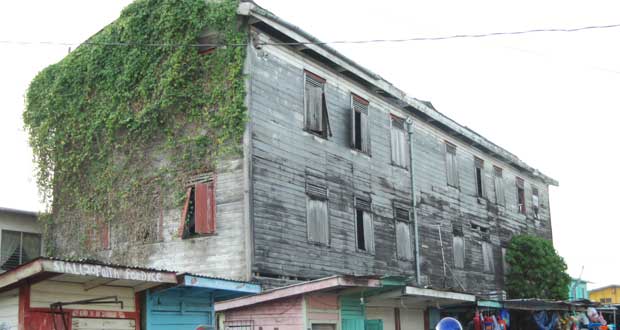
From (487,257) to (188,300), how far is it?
56.0 feet

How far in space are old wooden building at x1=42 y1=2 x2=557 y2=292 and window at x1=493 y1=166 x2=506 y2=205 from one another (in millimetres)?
3240

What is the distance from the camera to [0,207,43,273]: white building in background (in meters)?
20.9

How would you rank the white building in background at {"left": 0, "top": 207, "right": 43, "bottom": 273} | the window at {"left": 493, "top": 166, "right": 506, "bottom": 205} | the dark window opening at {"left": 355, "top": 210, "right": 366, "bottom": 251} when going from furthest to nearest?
the window at {"left": 493, "top": 166, "right": 506, "bottom": 205} → the dark window opening at {"left": 355, "top": 210, "right": 366, "bottom": 251} → the white building in background at {"left": 0, "top": 207, "right": 43, "bottom": 273}

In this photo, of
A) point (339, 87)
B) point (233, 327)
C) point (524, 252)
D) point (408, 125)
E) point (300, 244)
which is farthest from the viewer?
point (524, 252)

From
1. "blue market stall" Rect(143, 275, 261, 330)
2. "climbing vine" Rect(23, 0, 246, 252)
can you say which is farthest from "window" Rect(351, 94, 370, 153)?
"blue market stall" Rect(143, 275, 261, 330)

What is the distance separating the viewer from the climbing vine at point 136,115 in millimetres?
18484

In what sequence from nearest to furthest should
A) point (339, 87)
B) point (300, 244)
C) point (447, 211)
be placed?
1. point (300, 244)
2. point (339, 87)
3. point (447, 211)

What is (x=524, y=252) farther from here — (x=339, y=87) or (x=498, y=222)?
Result: (x=339, y=87)

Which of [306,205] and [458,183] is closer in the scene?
[306,205]

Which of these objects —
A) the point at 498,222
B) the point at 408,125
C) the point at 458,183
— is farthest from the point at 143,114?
the point at 498,222

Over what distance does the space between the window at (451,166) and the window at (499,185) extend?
12.5ft

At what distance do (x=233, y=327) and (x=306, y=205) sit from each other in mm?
5529

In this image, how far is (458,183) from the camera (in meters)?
28.1

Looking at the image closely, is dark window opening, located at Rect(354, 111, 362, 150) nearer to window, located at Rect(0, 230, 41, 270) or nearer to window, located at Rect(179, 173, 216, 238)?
window, located at Rect(179, 173, 216, 238)
